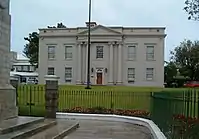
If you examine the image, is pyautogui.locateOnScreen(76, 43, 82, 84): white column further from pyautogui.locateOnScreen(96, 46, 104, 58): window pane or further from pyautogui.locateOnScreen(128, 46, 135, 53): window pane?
pyautogui.locateOnScreen(128, 46, 135, 53): window pane

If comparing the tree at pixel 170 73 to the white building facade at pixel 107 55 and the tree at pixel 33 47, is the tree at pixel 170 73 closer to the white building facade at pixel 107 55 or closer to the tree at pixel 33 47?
the white building facade at pixel 107 55

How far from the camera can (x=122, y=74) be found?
2341 inches

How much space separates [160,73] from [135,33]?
676 cm

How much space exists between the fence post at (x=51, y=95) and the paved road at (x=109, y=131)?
4.54 ft

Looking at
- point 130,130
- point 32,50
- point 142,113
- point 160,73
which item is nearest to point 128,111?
point 142,113

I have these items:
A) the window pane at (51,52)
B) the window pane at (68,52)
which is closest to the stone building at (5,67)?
the window pane at (68,52)

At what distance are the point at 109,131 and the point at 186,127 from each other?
7188 mm

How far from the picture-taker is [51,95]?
56.3 feet

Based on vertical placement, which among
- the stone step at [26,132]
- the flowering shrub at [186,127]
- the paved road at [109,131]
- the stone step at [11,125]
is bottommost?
the paved road at [109,131]

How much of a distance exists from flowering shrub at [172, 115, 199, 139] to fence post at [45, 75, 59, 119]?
29.0 feet

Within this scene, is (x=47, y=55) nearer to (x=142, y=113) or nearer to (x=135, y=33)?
(x=135, y=33)

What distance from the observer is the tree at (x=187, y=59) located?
229 feet

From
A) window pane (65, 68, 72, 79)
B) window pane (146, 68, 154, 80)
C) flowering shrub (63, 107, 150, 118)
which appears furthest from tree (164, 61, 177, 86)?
flowering shrub (63, 107, 150, 118)

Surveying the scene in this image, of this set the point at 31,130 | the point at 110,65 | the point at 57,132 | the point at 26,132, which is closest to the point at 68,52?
the point at 110,65
